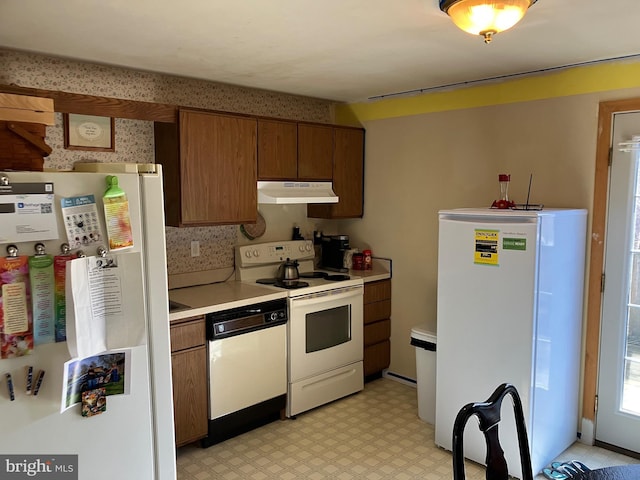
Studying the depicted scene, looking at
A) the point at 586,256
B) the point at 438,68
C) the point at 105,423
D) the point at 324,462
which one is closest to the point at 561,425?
the point at 586,256

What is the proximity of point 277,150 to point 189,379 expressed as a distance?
171cm

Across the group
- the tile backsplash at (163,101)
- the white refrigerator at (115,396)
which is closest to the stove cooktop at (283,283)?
the tile backsplash at (163,101)

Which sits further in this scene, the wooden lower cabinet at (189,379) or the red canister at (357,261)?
the red canister at (357,261)

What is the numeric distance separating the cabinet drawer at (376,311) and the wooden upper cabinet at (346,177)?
0.78 metres

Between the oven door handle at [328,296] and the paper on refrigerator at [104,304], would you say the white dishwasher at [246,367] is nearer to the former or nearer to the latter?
the oven door handle at [328,296]

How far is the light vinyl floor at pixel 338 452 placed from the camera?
114 inches

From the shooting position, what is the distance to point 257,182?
3.60 meters

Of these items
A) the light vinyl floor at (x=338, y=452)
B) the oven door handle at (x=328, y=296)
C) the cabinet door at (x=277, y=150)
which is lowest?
the light vinyl floor at (x=338, y=452)

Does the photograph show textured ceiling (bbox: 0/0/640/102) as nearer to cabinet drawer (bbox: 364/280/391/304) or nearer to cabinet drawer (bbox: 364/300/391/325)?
cabinet drawer (bbox: 364/280/391/304)

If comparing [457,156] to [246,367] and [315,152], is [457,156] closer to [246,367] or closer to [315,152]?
[315,152]

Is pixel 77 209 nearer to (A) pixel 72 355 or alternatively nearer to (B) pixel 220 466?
(A) pixel 72 355

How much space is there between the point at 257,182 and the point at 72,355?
7.16 ft

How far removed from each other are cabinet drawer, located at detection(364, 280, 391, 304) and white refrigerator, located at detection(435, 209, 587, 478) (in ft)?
3.44

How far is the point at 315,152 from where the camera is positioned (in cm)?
400
